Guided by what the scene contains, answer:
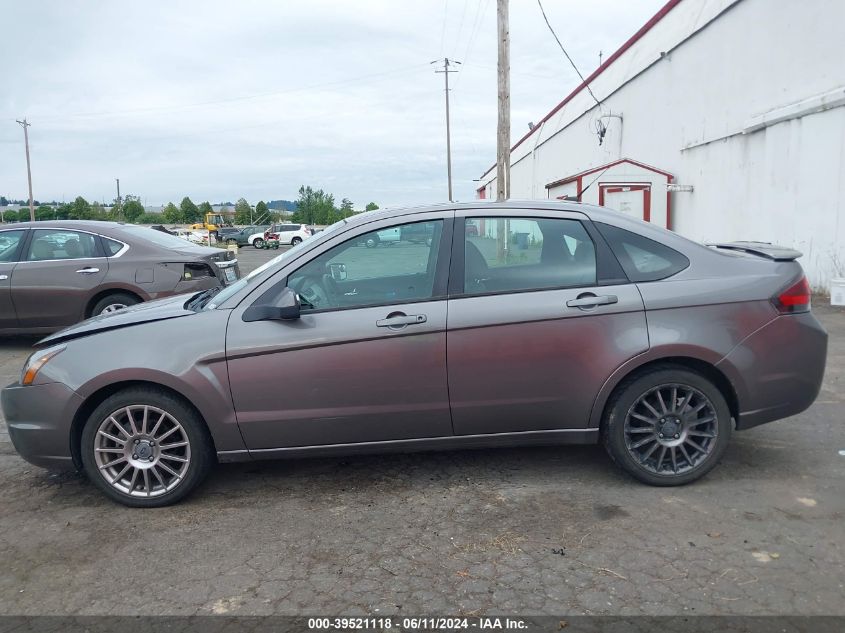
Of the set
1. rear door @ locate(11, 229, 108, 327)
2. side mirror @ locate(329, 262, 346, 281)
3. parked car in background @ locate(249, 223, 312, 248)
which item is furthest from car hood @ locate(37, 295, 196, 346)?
parked car in background @ locate(249, 223, 312, 248)

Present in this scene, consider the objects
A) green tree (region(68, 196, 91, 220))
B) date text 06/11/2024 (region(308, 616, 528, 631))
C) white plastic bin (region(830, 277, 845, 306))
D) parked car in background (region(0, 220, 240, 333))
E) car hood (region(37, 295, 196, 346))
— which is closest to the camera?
date text 06/11/2024 (region(308, 616, 528, 631))

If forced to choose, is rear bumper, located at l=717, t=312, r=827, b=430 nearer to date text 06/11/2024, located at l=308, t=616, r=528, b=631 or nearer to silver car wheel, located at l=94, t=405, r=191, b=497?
date text 06/11/2024, located at l=308, t=616, r=528, b=631

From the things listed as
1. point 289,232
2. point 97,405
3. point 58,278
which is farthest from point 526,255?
point 289,232

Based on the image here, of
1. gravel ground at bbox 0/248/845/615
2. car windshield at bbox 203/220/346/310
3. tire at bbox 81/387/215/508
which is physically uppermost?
car windshield at bbox 203/220/346/310

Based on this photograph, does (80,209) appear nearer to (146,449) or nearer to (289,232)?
(289,232)

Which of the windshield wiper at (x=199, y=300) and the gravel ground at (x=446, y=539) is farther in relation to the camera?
the windshield wiper at (x=199, y=300)

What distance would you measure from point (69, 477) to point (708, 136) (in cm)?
1538

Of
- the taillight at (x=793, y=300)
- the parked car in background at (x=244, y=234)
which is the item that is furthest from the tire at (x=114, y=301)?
the parked car in background at (x=244, y=234)

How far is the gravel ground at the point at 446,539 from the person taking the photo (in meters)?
2.98

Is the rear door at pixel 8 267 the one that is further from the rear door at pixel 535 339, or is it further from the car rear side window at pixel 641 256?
the car rear side window at pixel 641 256

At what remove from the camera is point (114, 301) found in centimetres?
855

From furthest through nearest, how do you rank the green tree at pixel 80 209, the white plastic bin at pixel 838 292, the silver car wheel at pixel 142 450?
the green tree at pixel 80 209 → the white plastic bin at pixel 838 292 → the silver car wheel at pixel 142 450

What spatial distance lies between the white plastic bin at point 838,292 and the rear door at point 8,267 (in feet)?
35.4

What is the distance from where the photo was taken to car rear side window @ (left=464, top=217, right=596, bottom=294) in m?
4.04
